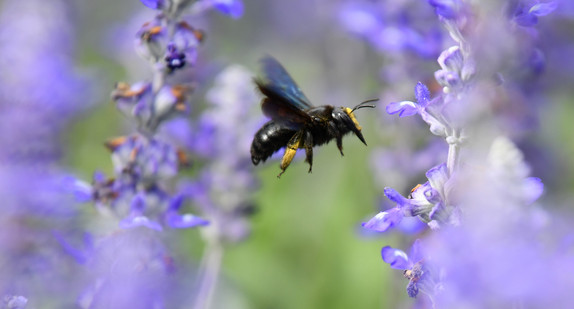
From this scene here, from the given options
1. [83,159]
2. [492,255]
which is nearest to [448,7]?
[492,255]

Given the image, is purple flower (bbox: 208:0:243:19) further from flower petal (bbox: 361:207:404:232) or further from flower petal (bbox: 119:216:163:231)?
flower petal (bbox: 361:207:404:232)

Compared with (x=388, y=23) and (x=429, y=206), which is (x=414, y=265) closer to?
(x=429, y=206)

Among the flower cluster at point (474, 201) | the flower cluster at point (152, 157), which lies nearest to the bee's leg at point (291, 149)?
the flower cluster at point (152, 157)

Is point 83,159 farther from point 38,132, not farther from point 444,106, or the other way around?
point 444,106

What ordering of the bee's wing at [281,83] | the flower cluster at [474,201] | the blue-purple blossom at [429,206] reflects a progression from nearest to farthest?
the flower cluster at [474,201] < the blue-purple blossom at [429,206] < the bee's wing at [281,83]

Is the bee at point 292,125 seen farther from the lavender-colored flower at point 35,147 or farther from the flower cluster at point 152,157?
the lavender-colored flower at point 35,147
